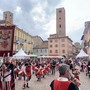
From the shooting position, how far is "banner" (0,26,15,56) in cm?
759

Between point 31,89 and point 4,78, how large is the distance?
3318 millimetres

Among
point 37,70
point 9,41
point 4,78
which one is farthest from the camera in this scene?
point 37,70

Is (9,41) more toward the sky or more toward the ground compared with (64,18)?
more toward the ground

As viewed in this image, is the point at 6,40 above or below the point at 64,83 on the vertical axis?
above

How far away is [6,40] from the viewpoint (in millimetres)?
7594

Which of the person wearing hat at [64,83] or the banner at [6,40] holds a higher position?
the banner at [6,40]

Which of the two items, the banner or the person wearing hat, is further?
the banner

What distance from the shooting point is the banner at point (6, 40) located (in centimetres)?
759

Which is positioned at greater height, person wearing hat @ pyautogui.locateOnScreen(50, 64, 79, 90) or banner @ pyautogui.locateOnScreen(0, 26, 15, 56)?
banner @ pyautogui.locateOnScreen(0, 26, 15, 56)

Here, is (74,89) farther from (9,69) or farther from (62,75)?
(9,69)

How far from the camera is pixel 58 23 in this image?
304 feet

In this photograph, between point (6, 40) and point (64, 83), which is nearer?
point (64, 83)

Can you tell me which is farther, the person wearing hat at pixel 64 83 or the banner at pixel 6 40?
the banner at pixel 6 40

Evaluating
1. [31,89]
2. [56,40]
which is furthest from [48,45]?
[31,89]
